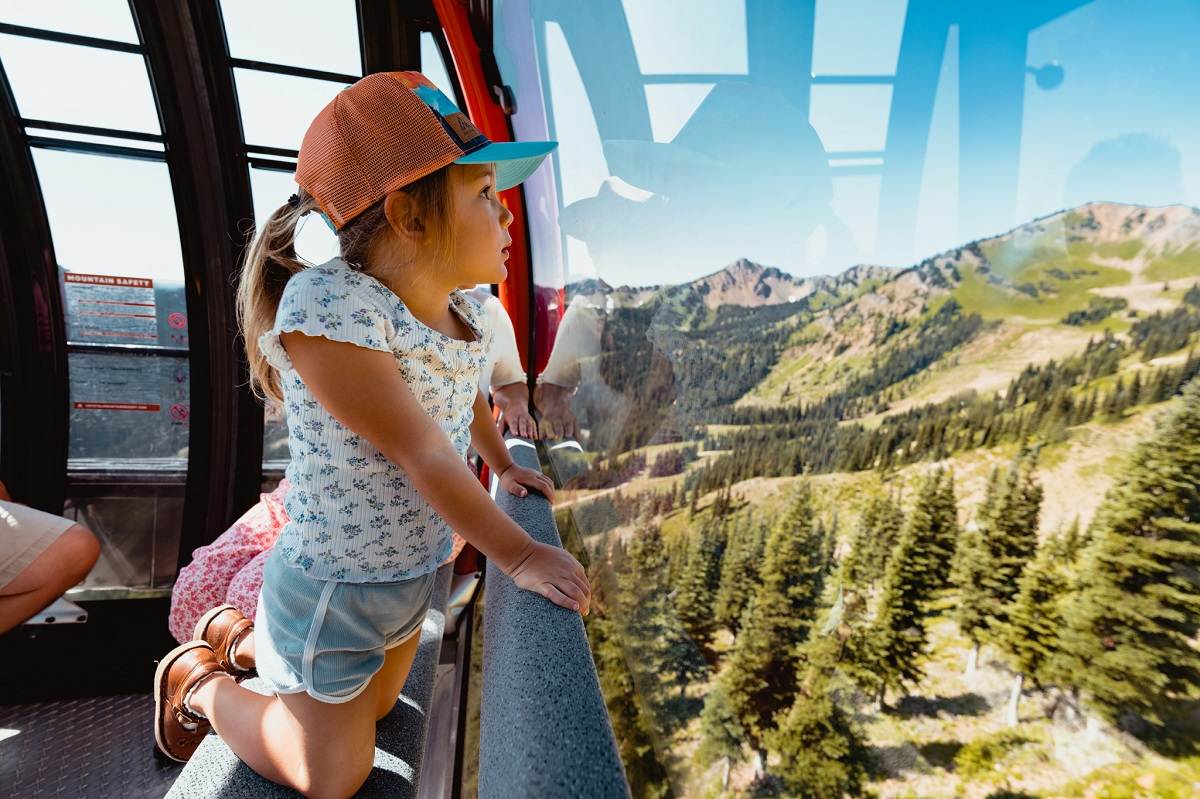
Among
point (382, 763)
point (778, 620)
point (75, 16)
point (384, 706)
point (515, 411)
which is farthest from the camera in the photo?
point (75, 16)

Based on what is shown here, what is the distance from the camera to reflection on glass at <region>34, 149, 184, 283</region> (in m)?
2.52

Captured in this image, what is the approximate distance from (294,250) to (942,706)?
1081 mm

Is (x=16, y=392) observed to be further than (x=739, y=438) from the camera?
Yes

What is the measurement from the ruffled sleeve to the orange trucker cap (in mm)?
100

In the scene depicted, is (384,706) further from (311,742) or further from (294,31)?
(294,31)

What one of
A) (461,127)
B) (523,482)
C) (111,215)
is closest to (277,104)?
(111,215)

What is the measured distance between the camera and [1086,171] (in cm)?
33

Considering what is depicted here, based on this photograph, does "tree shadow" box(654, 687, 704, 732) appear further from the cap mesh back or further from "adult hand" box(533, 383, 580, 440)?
"adult hand" box(533, 383, 580, 440)

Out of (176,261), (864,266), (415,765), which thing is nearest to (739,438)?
(864,266)

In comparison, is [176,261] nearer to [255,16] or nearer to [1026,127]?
[255,16]

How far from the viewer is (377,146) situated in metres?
0.87

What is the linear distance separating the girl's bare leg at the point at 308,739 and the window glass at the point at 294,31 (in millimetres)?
2325

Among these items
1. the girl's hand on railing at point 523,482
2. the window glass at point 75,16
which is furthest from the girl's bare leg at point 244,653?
the window glass at point 75,16

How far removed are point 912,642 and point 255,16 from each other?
114 inches
